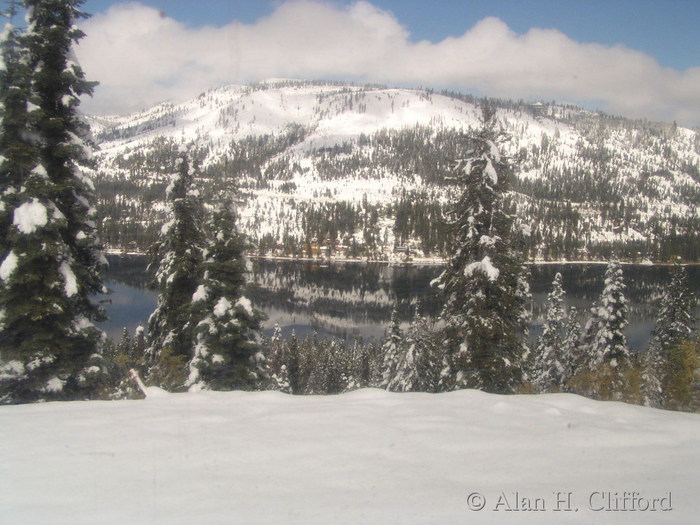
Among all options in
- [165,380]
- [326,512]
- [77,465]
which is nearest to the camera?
[326,512]

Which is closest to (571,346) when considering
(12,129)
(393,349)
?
(393,349)

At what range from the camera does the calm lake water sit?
222 ft

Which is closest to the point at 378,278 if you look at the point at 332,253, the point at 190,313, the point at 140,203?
the point at 332,253

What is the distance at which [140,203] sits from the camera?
6964 inches

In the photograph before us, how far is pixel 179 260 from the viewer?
14695 millimetres

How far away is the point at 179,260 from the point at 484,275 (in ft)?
34.6

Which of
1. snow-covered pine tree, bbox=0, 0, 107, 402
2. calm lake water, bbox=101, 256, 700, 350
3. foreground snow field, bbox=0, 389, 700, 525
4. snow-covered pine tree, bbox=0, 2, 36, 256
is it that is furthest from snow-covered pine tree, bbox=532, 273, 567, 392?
snow-covered pine tree, bbox=0, 2, 36, 256

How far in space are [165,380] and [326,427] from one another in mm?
9154

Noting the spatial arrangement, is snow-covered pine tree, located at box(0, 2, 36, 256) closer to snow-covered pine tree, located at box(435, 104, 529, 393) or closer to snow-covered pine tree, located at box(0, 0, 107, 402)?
snow-covered pine tree, located at box(0, 0, 107, 402)

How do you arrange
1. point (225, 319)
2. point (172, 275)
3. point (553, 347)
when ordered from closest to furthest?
1. point (225, 319)
2. point (172, 275)
3. point (553, 347)

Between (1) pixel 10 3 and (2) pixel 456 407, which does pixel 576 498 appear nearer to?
(2) pixel 456 407

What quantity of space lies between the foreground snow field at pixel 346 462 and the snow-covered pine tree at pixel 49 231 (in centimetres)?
452

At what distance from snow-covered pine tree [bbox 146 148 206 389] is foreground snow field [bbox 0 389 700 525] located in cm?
958

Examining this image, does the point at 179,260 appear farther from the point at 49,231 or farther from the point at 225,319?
the point at 49,231
